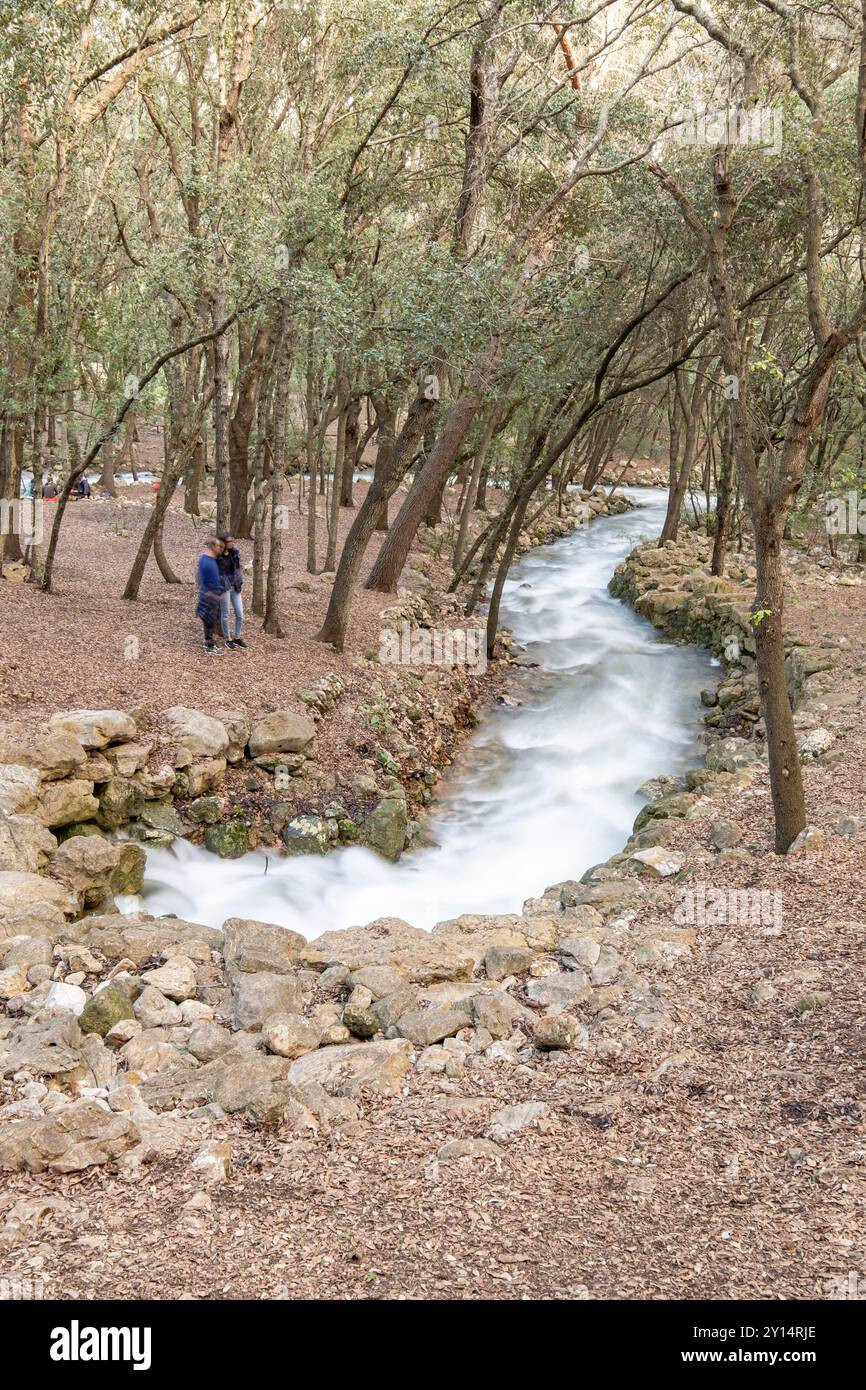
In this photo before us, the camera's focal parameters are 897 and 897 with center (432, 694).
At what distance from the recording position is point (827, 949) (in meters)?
6.78

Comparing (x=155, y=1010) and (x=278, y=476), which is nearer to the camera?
(x=155, y=1010)

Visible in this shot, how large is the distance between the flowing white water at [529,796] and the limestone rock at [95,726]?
1.41 meters

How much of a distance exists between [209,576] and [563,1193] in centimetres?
1019

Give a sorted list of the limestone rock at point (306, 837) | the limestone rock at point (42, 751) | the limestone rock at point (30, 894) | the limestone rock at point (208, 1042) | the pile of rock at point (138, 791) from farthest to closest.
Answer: the limestone rock at point (306, 837) → the limestone rock at point (42, 751) → the pile of rock at point (138, 791) → the limestone rock at point (30, 894) → the limestone rock at point (208, 1042)

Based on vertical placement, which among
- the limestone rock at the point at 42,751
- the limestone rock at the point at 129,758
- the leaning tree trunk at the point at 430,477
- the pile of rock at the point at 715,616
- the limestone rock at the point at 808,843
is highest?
the leaning tree trunk at the point at 430,477

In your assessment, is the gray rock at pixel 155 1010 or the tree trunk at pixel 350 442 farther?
the tree trunk at pixel 350 442

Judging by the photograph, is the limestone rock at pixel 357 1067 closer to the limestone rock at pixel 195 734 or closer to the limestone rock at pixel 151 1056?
the limestone rock at pixel 151 1056

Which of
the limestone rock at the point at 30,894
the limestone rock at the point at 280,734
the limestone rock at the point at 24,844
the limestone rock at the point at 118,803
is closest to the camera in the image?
the limestone rock at the point at 30,894

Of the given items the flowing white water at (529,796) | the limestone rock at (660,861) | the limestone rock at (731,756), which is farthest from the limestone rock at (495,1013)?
the limestone rock at (731,756)

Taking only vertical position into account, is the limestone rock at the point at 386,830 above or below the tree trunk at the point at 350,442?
below

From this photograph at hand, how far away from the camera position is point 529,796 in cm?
1416

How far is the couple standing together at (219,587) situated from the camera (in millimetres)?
12891

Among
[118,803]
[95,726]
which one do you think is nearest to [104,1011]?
[118,803]

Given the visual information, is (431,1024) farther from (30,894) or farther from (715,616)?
(715,616)
